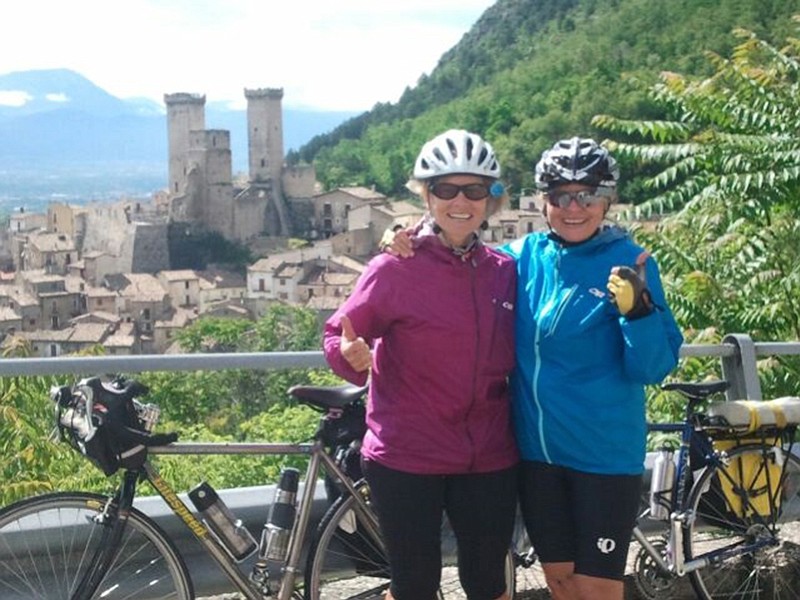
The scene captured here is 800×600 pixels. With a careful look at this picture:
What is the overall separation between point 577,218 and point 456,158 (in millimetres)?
339

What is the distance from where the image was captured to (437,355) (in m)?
2.89

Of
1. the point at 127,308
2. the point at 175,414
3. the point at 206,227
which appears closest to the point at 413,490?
the point at 175,414

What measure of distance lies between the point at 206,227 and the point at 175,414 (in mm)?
102393

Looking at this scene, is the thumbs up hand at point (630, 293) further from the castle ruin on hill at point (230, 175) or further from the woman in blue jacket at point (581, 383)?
the castle ruin on hill at point (230, 175)

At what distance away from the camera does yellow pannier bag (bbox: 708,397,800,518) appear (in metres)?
3.91

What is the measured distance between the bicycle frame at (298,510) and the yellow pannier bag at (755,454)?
1.30m

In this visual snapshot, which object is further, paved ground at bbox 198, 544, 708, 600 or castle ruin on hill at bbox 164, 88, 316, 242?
castle ruin on hill at bbox 164, 88, 316, 242

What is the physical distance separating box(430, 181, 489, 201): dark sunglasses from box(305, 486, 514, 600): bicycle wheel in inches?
39.2

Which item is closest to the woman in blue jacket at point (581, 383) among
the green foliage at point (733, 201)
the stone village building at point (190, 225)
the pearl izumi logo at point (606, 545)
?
the pearl izumi logo at point (606, 545)

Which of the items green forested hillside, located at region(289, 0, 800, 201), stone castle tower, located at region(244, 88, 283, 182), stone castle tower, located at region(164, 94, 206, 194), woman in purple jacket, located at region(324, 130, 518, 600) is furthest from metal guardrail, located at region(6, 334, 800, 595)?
stone castle tower, located at region(164, 94, 206, 194)

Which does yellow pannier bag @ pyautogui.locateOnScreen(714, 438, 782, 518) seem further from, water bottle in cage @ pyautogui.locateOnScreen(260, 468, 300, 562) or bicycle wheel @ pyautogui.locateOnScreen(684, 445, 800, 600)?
water bottle in cage @ pyautogui.locateOnScreen(260, 468, 300, 562)

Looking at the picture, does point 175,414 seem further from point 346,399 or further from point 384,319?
point 384,319

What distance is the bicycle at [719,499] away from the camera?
3.87 m

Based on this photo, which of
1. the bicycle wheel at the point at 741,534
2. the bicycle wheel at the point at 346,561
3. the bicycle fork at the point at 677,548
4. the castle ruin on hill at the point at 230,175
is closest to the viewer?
the bicycle wheel at the point at 346,561
